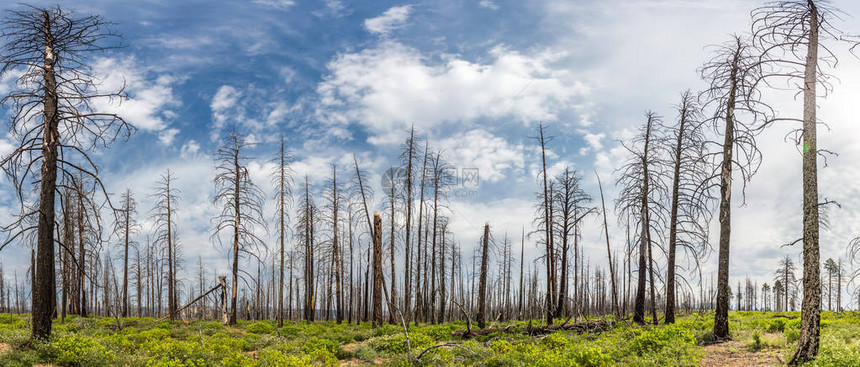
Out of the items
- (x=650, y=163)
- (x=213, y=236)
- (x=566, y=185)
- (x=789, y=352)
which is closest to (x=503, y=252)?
(x=566, y=185)

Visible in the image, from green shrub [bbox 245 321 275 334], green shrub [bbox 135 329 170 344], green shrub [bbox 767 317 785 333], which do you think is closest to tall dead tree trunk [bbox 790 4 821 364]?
green shrub [bbox 767 317 785 333]

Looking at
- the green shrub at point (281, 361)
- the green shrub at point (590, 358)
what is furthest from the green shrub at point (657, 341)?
the green shrub at point (281, 361)

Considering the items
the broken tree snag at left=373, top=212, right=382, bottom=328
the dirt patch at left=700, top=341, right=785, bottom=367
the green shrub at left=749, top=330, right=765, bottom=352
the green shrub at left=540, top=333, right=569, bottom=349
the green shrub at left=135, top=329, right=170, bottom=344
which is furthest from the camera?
the broken tree snag at left=373, top=212, right=382, bottom=328

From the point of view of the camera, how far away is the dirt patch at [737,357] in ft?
36.7

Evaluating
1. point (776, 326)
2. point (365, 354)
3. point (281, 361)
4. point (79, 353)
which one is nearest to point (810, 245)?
point (776, 326)

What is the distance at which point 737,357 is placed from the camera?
12070mm

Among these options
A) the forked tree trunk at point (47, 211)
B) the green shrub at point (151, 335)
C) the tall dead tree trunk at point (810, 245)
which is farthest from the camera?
the green shrub at point (151, 335)

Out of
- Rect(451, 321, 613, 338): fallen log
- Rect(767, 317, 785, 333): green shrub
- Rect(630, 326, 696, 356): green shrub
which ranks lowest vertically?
Rect(451, 321, 613, 338): fallen log

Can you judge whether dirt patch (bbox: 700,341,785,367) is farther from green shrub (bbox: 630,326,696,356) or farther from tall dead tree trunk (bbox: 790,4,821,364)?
tall dead tree trunk (bbox: 790,4,821,364)

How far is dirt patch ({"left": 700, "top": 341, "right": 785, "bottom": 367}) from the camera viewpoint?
11195 mm

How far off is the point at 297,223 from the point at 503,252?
953 inches

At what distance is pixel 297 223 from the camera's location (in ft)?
100

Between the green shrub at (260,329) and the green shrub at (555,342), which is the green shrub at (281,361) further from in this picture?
the green shrub at (260,329)

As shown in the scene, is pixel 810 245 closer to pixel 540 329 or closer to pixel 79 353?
pixel 540 329
